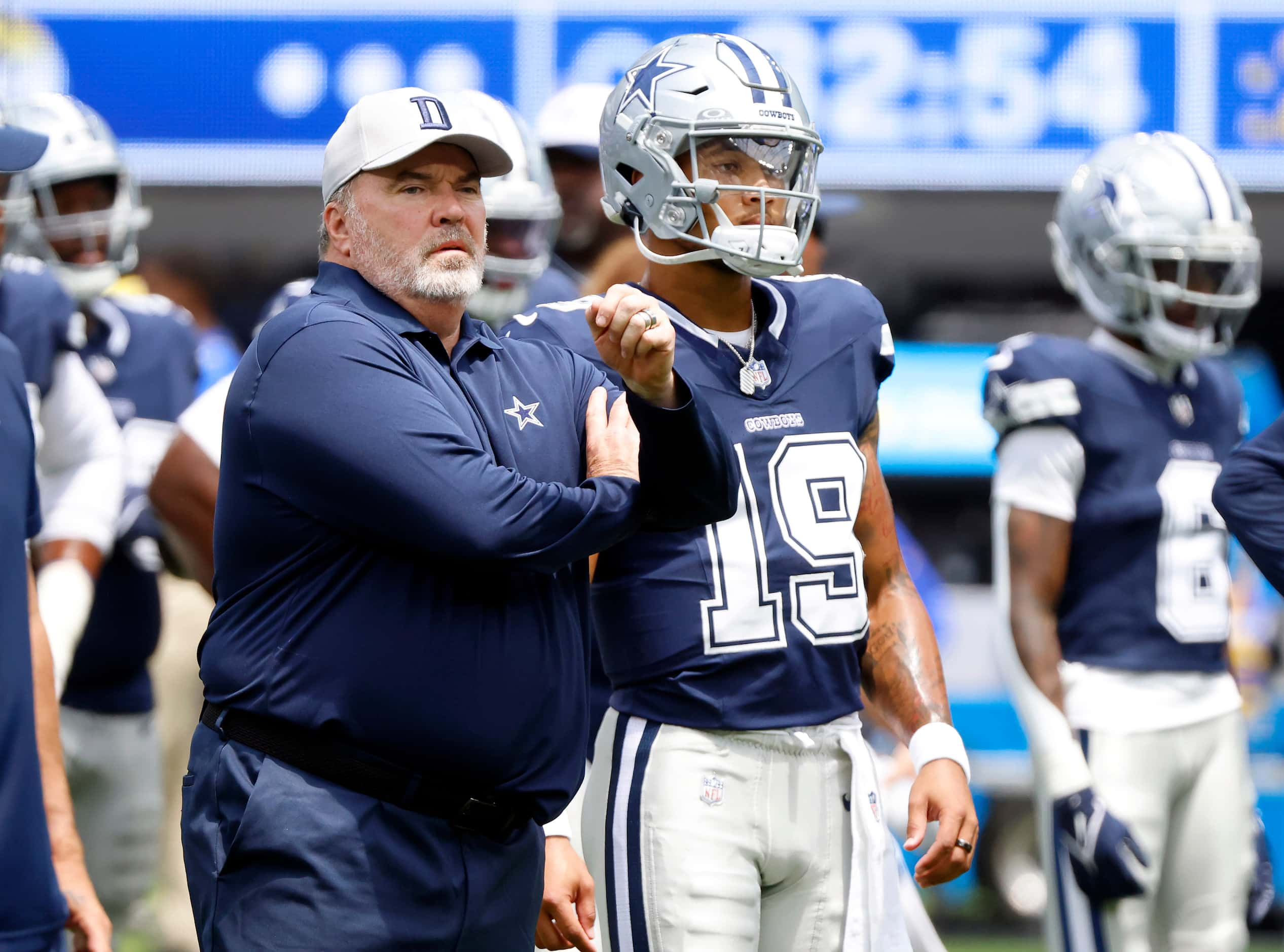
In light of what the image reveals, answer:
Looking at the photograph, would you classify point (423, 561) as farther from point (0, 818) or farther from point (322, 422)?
point (0, 818)

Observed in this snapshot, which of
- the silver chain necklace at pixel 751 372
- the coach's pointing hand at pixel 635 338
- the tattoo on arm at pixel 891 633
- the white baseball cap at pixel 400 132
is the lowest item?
the tattoo on arm at pixel 891 633

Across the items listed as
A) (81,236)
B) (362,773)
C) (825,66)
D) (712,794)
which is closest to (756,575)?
(712,794)

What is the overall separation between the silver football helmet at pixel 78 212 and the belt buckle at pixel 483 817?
11.4ft

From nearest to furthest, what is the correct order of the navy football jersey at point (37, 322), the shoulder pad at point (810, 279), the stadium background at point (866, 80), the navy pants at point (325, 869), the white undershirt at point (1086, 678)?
the navy pants at point (325, 869) → the shoulder pad at point (810, 279) → the white undershirt at point (1086, 678) → the navy football jersey at point (37, 322) → the stadium background at point (866, 80)

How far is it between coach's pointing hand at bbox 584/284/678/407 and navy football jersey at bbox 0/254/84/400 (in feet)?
7.67

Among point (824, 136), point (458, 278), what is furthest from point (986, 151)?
point (458, 278)

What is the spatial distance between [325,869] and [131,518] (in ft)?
10.0

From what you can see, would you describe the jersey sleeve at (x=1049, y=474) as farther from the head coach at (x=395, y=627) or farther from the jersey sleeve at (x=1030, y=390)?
the head coach at (x=395, y=627)

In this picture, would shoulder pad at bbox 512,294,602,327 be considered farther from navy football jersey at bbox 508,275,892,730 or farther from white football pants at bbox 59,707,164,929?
white football pants at bbox 59,707,164,929

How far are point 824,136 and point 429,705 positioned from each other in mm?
6442

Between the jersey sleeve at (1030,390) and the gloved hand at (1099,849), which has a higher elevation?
the jersey sleeve at (1030,390)

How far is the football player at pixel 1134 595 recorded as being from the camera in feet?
13.6

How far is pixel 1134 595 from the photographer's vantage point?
4250mm

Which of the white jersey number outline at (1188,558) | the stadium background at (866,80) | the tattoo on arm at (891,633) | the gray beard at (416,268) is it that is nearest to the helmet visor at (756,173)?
the tattoo on arm at (891,633)
